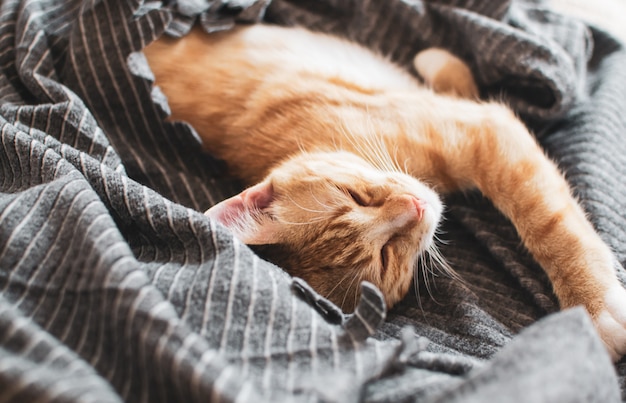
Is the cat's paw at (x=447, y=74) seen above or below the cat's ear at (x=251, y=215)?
above

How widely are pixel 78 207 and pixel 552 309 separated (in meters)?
0.92

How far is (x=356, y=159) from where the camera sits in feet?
4.19

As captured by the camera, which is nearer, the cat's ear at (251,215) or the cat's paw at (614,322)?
the cat's paw at (614,322)

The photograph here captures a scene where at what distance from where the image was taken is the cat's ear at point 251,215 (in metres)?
1.08

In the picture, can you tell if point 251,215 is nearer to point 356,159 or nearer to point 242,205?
point 242,205

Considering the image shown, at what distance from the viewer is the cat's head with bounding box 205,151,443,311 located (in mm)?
1124

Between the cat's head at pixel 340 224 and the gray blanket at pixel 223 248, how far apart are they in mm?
105

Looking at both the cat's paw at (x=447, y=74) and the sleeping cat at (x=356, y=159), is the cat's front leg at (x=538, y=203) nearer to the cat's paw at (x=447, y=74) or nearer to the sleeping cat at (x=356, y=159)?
the sleeping cat at (x=356, y=159)

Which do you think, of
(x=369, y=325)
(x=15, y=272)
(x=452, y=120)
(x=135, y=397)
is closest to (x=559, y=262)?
(x=452, y=120)

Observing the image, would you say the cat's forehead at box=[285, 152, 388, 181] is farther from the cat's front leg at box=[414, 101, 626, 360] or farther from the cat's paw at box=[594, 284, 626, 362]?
the cat's paw at box=[594, 284, 626, 362]

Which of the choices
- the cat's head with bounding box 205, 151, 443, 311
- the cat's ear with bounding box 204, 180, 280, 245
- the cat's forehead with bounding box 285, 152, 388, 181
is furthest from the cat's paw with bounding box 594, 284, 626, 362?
the cat's ear with bounding box 204, 180, 280, 245

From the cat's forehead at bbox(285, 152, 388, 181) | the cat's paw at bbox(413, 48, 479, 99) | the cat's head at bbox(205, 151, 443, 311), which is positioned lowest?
the cat's head at bbox(205, 151, 443, 311)

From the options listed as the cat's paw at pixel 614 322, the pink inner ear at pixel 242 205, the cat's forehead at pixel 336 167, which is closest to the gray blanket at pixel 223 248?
the cat's paw at pixel 614 322

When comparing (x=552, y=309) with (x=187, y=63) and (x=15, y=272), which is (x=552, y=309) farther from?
(x=187, y=63)
